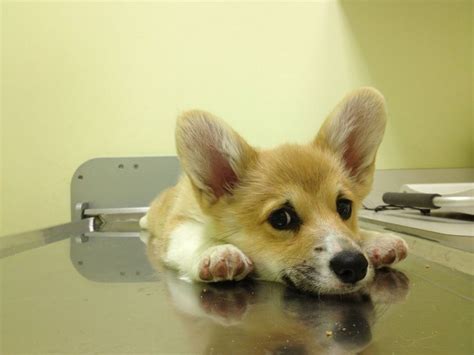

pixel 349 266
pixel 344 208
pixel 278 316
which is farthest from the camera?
pixel 344 208

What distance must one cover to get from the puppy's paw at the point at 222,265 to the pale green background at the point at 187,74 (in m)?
1.74

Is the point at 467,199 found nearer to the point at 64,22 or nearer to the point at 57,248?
the point at 57,248

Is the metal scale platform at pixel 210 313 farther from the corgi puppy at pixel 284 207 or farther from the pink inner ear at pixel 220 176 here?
the pink inner ear at pixel 220 176

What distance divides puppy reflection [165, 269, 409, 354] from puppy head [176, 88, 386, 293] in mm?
54

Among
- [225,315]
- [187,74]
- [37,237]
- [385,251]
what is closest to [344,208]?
[385,251]

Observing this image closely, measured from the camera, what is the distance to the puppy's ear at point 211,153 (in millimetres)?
1132

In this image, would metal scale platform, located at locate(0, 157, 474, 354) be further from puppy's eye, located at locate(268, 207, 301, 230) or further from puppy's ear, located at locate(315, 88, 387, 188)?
puppy's ear, located at locate(315, 88, 387, 188)

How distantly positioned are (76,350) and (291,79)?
2.33 meters

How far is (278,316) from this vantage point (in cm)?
74

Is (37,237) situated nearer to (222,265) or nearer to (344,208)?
(222,265)

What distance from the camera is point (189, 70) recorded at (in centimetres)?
266

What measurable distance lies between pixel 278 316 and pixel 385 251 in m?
0.45

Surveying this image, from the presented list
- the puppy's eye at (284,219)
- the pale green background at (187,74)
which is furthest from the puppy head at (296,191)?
the pale green background at (187,74)

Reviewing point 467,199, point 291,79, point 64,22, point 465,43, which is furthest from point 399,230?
point 64,22
